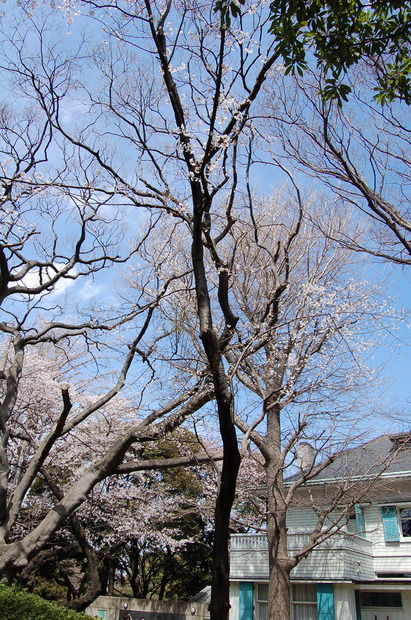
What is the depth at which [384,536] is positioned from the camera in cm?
1411

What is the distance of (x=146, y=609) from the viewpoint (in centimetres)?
1828

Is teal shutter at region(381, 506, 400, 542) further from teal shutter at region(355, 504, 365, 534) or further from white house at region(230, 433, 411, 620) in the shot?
teal shutter at region(355, 504, 365, 534)


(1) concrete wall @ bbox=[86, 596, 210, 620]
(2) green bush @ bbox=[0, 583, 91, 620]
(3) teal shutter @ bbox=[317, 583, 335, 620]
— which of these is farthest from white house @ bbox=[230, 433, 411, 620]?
(2) green bush @ bbox=[0, 583, 91, 620]

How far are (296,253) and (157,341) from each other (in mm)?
4264

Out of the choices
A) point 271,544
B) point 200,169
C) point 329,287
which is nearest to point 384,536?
point 271,544

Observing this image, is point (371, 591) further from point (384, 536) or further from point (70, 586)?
point (70, 586)

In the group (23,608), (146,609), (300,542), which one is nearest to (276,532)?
(300,542)

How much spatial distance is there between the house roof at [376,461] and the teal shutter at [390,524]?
1204 millimetres

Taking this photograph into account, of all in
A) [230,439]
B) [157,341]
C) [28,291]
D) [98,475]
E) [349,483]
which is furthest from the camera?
[349,483]

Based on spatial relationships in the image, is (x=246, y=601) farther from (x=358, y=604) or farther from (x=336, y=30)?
(x=336, y=30)

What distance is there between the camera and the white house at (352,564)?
12766 millimetres

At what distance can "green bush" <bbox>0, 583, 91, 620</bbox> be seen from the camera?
20.2 feet

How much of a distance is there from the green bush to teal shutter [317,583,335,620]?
338 inches

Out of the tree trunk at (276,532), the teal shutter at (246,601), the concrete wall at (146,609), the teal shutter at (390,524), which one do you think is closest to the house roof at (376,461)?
the teal shutter at (390,524)
